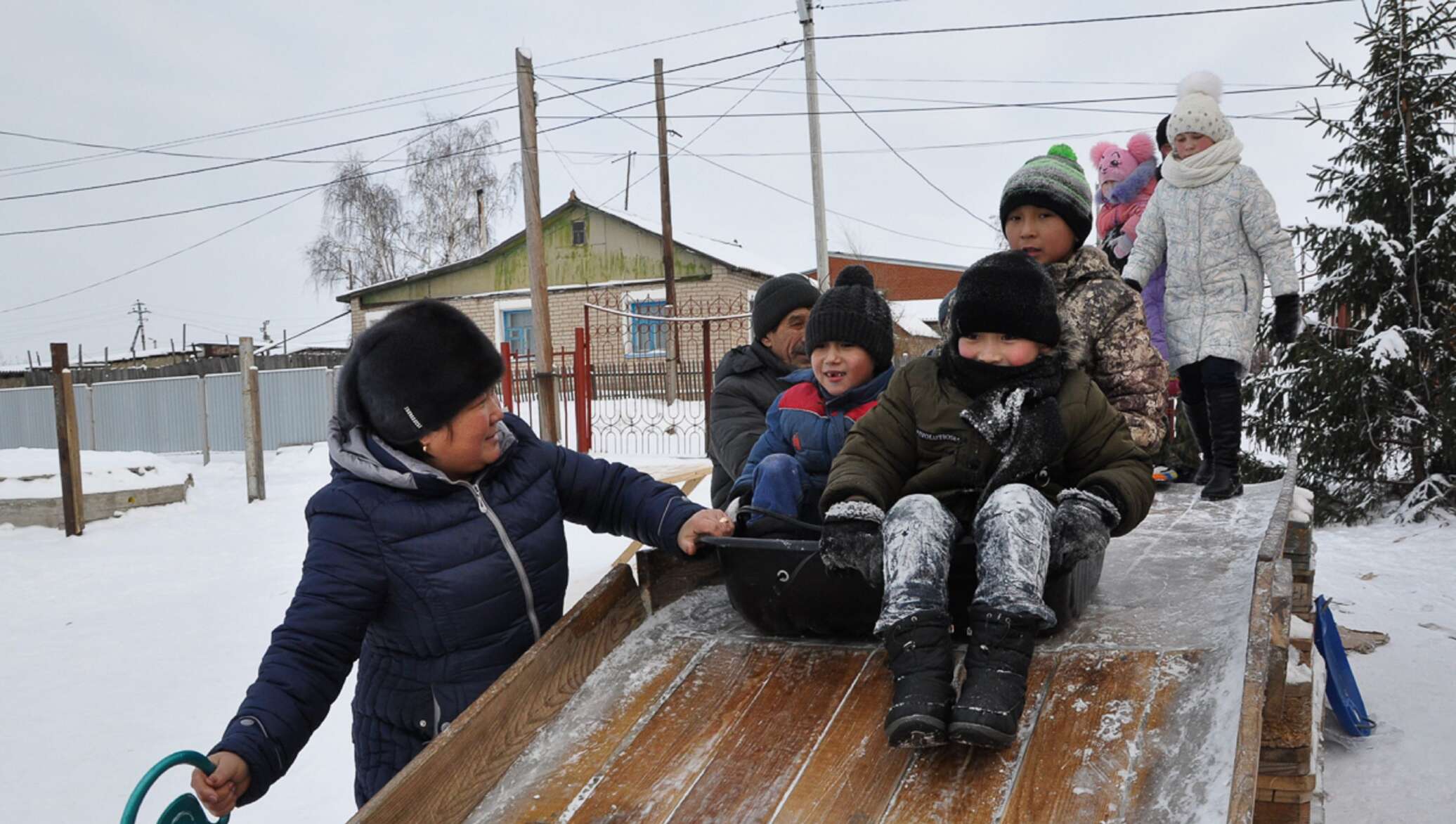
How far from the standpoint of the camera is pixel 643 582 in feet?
8.52

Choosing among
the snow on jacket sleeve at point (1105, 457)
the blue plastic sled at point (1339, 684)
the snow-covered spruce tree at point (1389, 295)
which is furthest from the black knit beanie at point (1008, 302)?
the snow-covered spruce tree at point (1389, 295)

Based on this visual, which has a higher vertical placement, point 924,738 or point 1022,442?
point 1022,442

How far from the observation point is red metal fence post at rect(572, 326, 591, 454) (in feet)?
Result: 37.7

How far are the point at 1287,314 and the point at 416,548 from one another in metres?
3.45

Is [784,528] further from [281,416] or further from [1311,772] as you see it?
[281,416]

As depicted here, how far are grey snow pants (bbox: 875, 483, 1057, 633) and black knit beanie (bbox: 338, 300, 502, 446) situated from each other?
0.87 metres

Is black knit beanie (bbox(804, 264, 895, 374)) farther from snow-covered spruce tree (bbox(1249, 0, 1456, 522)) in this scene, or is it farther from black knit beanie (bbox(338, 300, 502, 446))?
snow-covered spruce tree (bbox(1249, 0, 1456, 522))

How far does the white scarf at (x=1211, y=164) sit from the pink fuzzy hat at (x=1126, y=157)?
1138 mm

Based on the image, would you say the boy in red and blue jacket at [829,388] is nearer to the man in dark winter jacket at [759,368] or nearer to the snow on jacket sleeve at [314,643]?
the man in dark winter jacket at [759,368]

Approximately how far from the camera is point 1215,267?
13.8ft

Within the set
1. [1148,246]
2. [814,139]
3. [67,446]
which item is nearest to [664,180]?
[814,139]

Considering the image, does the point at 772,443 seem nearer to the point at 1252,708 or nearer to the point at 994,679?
the point at 994,679

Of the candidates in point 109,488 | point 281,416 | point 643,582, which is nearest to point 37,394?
point 281,416

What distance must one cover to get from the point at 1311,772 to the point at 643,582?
5.64 feet
